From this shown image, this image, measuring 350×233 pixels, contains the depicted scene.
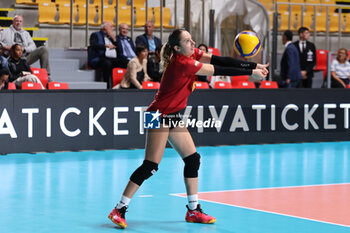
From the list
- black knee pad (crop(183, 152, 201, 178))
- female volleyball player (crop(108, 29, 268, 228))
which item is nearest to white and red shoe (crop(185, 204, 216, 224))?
female volleyball player (crop(108, 29, 268, 228))

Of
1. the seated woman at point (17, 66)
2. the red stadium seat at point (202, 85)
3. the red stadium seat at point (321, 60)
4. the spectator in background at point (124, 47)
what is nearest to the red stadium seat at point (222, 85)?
the red stadium seat at point (202, 85)

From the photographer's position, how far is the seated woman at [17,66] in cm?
1457

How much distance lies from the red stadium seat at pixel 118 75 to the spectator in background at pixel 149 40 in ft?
3.42

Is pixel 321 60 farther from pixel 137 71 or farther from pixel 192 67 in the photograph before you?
pixel 192 67

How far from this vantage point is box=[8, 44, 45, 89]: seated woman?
47.8 feet

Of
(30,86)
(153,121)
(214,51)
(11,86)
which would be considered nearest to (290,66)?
(214,51)

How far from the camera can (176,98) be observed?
6.91 meters

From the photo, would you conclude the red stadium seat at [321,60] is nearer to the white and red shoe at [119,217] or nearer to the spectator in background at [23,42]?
the spectator in background at [23,42]

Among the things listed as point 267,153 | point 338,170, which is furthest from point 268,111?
point 338,170

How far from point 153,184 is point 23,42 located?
751 cm

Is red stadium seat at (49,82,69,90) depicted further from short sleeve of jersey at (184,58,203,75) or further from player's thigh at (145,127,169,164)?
short sleeve of jersey at (184,58,203,75)

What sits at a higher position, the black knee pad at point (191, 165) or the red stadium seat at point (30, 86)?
the red stadium seat at point (30, 86)

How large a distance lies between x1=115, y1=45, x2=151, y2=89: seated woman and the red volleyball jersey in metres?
8.32

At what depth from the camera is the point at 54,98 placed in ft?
44.3
